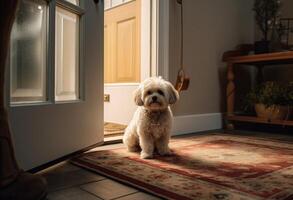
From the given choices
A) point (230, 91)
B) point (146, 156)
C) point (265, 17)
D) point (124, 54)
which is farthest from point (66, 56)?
point (265, 17)

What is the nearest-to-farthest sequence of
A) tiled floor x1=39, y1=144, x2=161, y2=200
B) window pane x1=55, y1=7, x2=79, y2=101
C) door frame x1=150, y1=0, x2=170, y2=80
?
tiled floor x1=39, y1=144, x2=161, y2=200, window pane x1=55, y1=7, x2=79, y2=101, door frame x1=150, y1=0, x2=170, y2=80

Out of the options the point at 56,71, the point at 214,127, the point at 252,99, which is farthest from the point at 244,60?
the point at 56,71

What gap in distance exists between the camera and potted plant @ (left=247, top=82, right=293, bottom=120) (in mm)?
2453

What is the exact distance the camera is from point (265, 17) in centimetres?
278

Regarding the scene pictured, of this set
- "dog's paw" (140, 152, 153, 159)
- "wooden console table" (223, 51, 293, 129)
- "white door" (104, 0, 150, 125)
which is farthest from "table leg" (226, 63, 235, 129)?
"dog's paw" (140, 152, 153, 159)

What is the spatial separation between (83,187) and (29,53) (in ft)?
2.00

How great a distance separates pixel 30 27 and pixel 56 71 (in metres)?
0.26

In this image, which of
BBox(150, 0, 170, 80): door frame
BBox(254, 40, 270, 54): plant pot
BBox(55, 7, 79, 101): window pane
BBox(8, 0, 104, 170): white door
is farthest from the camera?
BBox(254, 40, 270, 54): plant pot

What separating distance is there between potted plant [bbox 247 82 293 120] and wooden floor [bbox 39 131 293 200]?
1705mm

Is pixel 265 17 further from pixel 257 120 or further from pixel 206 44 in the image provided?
pixel 257 120

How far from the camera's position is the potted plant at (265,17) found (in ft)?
8.95

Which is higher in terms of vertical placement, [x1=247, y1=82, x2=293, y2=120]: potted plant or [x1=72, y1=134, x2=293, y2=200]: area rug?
[x1=247, y1=82, x2=293, y2=120]: potted plant

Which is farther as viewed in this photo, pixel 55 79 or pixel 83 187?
pixel 55 79

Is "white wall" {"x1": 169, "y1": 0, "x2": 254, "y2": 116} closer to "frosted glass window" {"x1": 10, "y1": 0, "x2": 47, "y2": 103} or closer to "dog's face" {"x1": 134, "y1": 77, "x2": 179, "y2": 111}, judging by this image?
"dog's face" {"x1": 134, "y1": 77, "x2": 179, "y2": 111}
